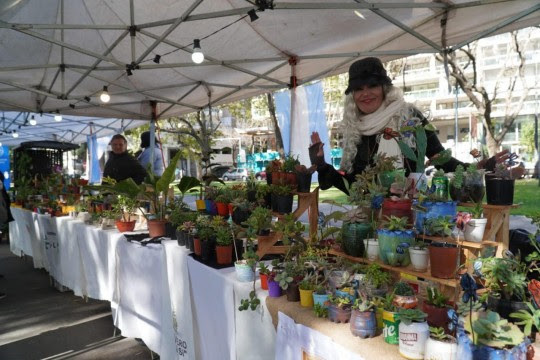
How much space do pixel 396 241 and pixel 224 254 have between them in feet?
3.52

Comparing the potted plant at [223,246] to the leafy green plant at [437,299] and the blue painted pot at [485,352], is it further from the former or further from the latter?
the blue painted pot at [485,352]

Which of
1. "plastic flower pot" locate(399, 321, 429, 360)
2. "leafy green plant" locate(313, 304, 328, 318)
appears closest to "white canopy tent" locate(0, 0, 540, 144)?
"leafy green plant" locate(313, 304, 328, 318)

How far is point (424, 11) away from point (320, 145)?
211cm

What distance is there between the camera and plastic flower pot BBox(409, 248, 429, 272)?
1.45 meters

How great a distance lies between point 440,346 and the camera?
1.06 m

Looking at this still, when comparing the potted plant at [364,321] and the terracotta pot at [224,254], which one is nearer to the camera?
the potted plant at [364,321]

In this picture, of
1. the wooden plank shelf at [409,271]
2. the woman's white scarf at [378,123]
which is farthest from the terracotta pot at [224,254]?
the woman's white scarf at [378,123]

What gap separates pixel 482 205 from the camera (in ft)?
5.11

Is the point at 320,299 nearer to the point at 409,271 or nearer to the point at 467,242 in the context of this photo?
the point at 409,271

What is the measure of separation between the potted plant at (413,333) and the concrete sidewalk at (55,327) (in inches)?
101

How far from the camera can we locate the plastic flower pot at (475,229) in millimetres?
1456

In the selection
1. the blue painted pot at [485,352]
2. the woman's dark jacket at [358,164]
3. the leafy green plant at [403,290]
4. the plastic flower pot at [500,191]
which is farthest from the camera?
the woman's dark jacket at [358,164]

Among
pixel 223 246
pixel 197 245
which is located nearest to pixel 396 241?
pixel 223 246

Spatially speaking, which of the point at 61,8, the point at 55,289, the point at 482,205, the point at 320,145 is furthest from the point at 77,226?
the point at 482,205
